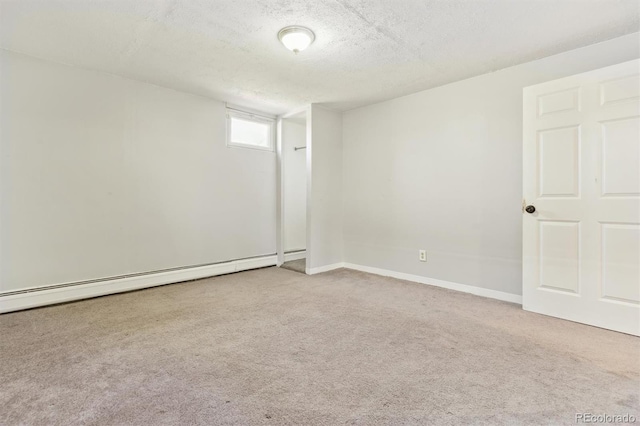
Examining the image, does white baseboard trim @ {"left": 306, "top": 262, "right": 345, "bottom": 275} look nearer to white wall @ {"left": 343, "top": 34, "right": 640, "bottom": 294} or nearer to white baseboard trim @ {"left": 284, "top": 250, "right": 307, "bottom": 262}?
white wall @ {"left": 343, "top": 34, "right": 640, "bottom": 294}

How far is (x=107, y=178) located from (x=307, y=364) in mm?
2927

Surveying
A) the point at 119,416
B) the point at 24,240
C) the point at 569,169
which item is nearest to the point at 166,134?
the point at 24,240

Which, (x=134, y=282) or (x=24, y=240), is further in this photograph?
(x=134, y=282)

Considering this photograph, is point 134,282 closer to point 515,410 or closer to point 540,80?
point 515,410

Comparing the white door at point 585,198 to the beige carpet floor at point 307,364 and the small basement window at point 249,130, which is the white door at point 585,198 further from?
the small basement window at point 249,130

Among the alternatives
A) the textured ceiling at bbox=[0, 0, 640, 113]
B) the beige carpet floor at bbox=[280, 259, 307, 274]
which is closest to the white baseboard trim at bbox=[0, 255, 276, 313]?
the beige carpet floor at bbox=[280, 259, 307, 274]

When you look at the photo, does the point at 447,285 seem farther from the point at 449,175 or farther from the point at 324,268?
the point at 324,268

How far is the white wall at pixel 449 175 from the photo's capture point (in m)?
2.93

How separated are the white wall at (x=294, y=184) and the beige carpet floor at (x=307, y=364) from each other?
87.2 inches

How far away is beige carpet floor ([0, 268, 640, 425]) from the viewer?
54.6 inches

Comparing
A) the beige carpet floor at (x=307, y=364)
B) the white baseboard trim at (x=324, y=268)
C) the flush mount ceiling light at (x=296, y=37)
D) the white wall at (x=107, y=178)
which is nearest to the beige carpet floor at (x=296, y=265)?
the white baseboard trim at (x=324, y=268)

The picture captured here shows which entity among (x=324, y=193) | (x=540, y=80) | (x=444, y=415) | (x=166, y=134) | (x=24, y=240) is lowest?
(x=444, y=415)

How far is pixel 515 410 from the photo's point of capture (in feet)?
4.56

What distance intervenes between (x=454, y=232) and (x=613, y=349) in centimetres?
163
